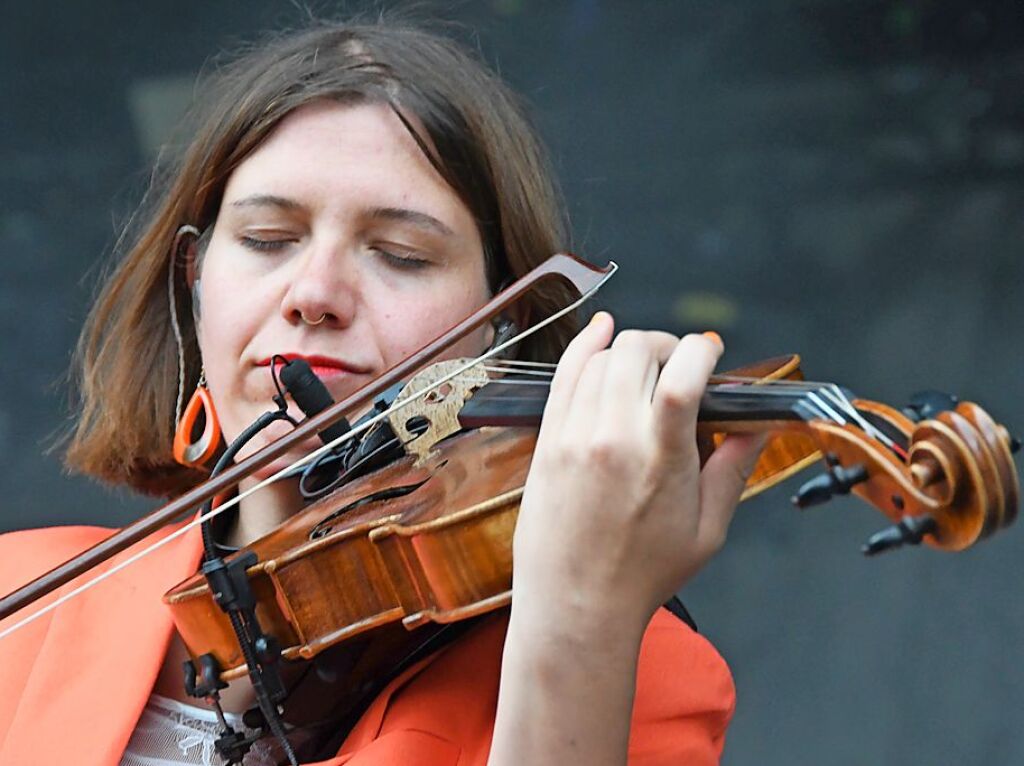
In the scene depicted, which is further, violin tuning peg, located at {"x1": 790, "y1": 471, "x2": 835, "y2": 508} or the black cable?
the black cable

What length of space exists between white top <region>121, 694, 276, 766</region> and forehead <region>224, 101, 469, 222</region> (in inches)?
18.6

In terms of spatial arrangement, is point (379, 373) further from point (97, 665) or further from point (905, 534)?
point (905, 534)

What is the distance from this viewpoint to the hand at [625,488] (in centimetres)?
91

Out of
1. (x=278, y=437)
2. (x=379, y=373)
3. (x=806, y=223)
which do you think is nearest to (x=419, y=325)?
(x=379, y=373)

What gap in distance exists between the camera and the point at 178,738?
4.32 ft

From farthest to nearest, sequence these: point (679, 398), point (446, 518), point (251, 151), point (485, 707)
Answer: point (251, 151)
point (485, 707)
point (446, 518)
point (679, 398)

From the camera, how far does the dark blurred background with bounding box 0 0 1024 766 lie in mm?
2207

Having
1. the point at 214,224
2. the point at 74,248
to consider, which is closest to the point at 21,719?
the point at 214,224

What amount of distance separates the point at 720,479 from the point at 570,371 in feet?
0.39

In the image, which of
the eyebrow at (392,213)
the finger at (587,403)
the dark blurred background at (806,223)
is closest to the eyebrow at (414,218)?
the eyebrow at (392,213)

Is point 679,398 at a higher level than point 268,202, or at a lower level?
lower

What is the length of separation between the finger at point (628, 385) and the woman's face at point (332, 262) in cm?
44

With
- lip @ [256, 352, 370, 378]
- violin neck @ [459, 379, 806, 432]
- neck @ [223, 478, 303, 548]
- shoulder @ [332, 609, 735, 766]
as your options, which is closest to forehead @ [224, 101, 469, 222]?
lip @ [256, 352, 370, 378]

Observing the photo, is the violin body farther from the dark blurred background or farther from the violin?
the dark blurred background
